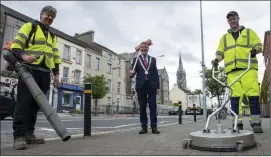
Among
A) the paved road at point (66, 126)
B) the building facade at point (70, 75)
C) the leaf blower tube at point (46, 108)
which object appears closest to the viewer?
the leaf blower tube at point (46, 108)

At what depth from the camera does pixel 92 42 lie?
40844 millimetres

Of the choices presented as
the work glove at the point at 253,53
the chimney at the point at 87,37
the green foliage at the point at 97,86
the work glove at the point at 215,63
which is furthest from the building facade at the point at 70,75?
the work glove at the point at 253,53

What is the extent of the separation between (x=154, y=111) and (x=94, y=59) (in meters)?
34.2

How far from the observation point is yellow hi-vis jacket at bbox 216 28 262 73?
15.0 feet

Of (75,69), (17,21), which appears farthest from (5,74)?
(75,69)

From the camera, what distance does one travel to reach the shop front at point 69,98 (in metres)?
31.2

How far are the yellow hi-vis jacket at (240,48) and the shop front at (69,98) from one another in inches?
1092

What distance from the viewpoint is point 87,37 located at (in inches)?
1623

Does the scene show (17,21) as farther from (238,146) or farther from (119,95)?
(238,146)

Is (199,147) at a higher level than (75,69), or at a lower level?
lower

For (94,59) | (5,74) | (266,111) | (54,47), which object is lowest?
(266,111)

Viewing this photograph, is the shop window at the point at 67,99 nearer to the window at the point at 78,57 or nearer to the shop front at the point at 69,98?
the shop front at the point at 69,98

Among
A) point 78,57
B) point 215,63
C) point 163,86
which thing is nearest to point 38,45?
point 215,63

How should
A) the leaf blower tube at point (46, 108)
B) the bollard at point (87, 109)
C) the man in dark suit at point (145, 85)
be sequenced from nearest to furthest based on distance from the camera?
the leaf blower tube at point (46, 108) → the bollard at point (87, 109) → the man in dark suit at point (145, 85)
